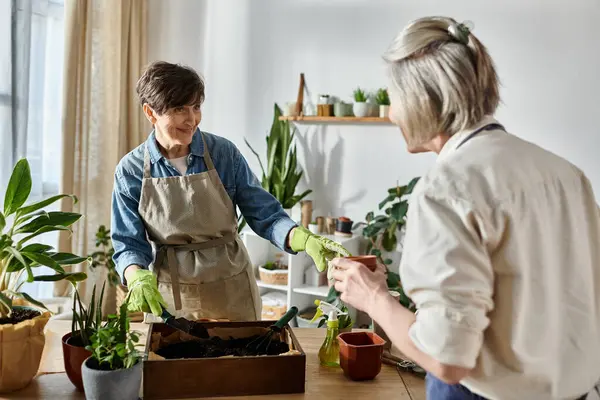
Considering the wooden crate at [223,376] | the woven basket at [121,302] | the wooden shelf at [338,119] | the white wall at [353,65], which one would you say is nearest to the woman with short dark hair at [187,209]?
the wooden crate at [223,376]

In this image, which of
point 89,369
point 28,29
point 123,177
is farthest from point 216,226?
point 28,29

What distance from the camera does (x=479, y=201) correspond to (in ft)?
3.66

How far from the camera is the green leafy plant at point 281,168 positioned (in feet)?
14.8

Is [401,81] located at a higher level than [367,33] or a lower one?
lower

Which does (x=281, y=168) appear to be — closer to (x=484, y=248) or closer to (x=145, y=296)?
(x=145, y=296)

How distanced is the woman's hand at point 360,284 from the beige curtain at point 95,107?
10.5 feet

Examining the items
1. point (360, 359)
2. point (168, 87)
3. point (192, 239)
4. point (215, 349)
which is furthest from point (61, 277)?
point (360, 359)

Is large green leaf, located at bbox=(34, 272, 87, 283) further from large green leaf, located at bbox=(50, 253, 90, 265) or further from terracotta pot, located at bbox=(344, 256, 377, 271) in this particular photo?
terracotta pot, located at bbox=(344, 256, 377, 271)

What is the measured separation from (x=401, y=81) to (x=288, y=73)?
360cm

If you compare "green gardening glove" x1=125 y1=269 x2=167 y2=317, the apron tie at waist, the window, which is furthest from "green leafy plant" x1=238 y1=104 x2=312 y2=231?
"green gardening glove" x1=125 y1=269 x2=167 y2=317

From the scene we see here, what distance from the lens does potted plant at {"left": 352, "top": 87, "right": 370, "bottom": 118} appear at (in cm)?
434

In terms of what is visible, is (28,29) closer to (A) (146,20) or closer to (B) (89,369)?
(A) (146,20)

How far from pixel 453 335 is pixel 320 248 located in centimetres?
106

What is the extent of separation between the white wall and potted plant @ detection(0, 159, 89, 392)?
9.60ft
